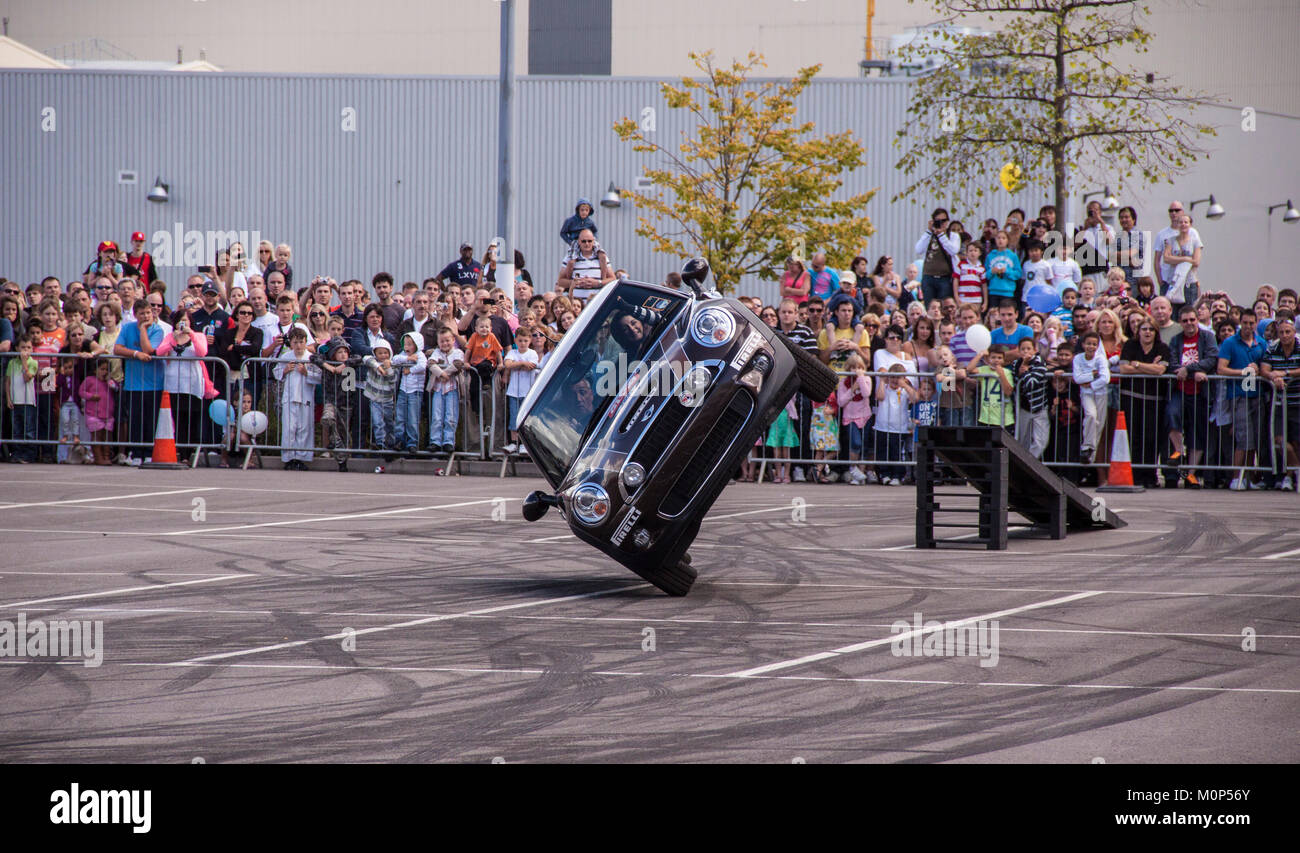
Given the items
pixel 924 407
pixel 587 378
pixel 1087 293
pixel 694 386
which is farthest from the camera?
pixel 1087 293

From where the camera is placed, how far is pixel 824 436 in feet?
63.3

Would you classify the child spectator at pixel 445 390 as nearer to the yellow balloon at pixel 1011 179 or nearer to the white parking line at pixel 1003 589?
the white parking line at pixel 1003 589

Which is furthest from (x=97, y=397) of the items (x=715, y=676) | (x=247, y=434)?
(x=715, y=676)

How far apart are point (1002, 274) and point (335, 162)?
72.0 feet

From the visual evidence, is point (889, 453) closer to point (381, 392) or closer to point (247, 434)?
point (381, 392)

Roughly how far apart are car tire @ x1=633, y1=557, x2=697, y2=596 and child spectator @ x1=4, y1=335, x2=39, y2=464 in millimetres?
13848

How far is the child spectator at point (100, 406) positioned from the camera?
67.4ft

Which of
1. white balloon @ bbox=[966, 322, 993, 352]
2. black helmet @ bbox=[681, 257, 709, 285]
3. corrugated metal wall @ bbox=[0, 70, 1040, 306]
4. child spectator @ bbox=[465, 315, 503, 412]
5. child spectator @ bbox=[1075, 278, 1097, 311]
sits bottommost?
child spectator @ bbox=[465, 315, 503, 412]

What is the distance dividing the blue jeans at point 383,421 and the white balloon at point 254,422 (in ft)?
5.05

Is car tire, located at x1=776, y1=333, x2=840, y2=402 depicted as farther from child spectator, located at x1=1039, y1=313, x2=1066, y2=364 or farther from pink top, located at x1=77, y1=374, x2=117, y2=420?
pink top, located at x1=77, y1=374, x2=117, y2=420

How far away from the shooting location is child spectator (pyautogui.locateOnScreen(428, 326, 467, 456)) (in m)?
20.0

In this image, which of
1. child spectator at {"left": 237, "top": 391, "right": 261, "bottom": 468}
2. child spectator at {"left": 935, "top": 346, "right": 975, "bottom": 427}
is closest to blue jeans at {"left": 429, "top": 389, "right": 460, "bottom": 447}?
child spectator at {"left": 237, "top": 391, "right": 261, "bottom": 468}
